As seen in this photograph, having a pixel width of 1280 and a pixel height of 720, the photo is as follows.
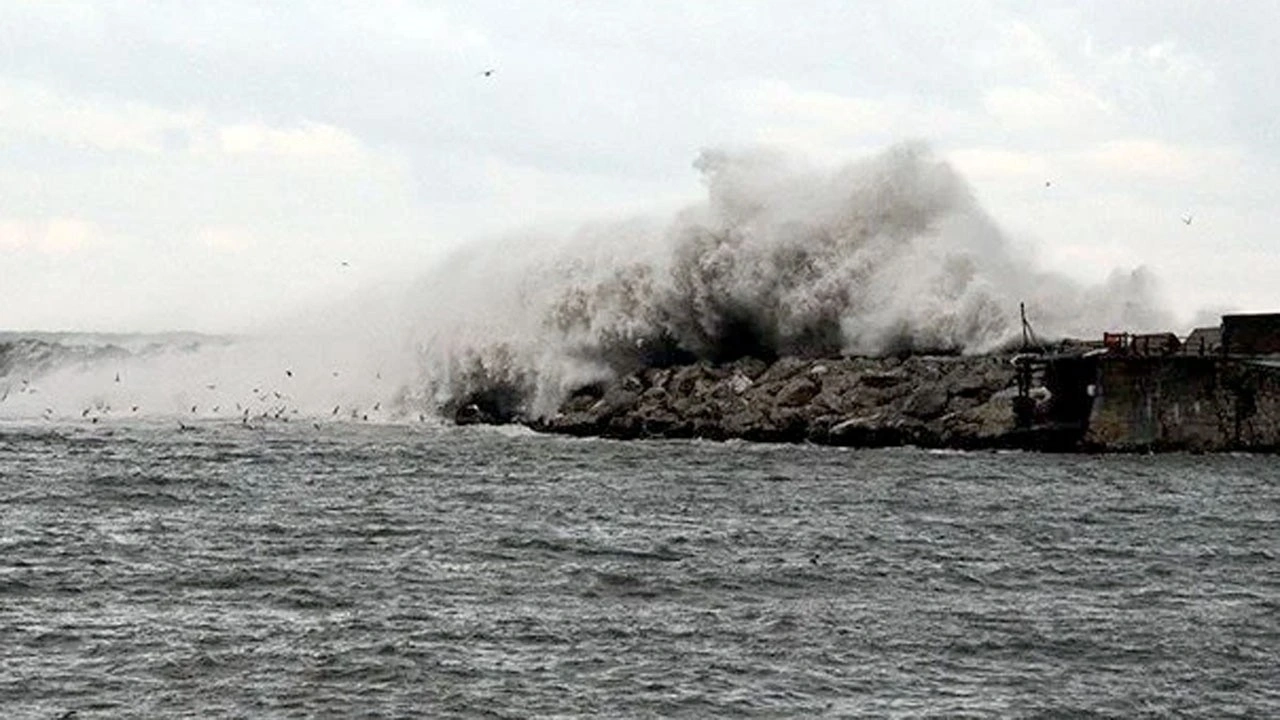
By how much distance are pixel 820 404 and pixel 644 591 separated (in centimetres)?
2635

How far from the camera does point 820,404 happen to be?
160ft

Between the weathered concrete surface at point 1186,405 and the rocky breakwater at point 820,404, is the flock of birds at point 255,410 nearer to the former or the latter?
the rocky breakwater at point 820,404

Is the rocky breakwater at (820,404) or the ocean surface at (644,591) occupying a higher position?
the rocky breakwater at (820,404)

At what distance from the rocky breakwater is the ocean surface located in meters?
5.65

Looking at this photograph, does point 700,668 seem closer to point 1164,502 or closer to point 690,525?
point 690,525

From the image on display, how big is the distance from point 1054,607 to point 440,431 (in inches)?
→ 1408

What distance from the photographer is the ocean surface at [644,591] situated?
56.7ft

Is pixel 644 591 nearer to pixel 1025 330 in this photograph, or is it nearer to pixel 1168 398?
pixel 1168 398

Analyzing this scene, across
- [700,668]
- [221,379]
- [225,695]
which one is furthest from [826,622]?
[221,379]

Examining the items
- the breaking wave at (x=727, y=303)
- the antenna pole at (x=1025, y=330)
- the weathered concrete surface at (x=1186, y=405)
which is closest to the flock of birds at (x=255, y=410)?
the breaking wave at (x=727, y=303)

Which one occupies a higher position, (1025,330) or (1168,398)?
(1025,330)

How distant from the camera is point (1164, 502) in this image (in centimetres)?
3356

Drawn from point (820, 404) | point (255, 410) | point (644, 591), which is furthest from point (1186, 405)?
point (255, 410)

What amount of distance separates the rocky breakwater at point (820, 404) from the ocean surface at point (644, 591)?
18.6ft
